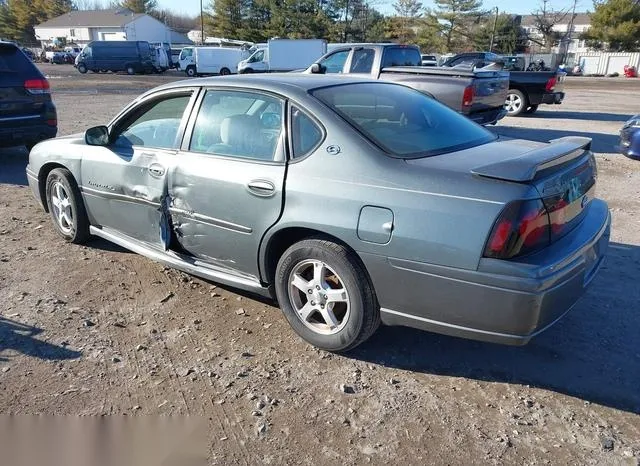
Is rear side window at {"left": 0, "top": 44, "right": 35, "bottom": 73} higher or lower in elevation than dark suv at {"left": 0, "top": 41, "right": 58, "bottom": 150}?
higher

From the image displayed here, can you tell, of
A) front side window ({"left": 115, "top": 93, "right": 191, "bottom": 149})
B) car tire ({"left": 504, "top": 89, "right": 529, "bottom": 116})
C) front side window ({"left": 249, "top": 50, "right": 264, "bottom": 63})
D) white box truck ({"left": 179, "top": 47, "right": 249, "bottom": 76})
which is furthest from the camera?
white box truck ({"left": 179, "top": 47, "right": 249, "bottom": 76})

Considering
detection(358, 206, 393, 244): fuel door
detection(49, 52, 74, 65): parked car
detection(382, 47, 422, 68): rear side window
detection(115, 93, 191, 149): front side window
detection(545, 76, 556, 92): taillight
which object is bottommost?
detection(49, 52, 74, 65): parked car

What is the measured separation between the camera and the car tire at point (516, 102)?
15.4 metres

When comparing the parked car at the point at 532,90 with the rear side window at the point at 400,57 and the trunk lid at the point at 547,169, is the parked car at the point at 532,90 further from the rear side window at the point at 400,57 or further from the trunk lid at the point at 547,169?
the trunk lid at the point at 547,169

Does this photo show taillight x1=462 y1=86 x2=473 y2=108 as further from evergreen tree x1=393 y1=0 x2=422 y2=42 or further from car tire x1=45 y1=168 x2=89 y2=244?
evergreen tree x1=393 y1=0 x2=422 y2=42

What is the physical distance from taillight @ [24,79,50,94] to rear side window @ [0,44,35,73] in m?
0.13

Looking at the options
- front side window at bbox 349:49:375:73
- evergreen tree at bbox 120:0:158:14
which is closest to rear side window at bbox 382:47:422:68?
front side window at bbox 349:49:375:73

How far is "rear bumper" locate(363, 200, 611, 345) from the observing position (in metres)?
2.70

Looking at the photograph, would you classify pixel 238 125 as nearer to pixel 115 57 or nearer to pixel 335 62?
pixel 335 62

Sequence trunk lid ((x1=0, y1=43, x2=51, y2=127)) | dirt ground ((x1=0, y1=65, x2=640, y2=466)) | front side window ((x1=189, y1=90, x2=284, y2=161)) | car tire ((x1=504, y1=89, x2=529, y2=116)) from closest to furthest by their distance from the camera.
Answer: dirt ground ((x1=0, y1=65, x2=640, y2=466)) → front side window ((x1=189, y1=90, x2=284, y2=161)) → trunk lid ((x1=0, y1=43, x2=51, y2=127)) → car tire ((x1=504, y1=89, x2=529, y2=116))

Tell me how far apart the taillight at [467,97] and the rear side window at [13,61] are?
6904 millimetres

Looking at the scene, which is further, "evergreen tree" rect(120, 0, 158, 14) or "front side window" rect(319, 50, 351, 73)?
"evergreen tree" rect(120, 0, 158, 14)

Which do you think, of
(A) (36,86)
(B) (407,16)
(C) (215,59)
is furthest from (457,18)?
(A) (36,86)

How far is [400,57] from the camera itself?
37.7ft
